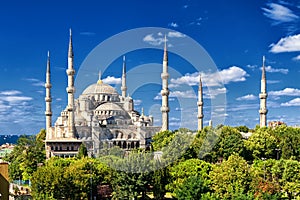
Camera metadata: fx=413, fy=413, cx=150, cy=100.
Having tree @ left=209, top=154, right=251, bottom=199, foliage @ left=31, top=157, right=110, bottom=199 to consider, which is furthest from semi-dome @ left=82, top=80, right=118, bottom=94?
tree @ left=209, top=154, right=251, bottom=199

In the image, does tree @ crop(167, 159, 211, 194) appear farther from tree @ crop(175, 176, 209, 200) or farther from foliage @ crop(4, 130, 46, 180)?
foliage @ crop(4, 130, 46, 180)

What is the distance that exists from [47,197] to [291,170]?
1098 cm

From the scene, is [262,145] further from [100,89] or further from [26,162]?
[100,89]

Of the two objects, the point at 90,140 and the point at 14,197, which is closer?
the point at 14,197

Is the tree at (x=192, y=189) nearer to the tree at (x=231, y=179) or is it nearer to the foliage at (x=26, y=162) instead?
the tree at (x=231, y=179)

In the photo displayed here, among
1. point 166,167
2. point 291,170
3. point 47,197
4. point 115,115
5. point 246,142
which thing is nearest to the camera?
point 47,197

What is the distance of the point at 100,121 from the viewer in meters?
37.8

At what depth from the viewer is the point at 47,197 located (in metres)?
17.5

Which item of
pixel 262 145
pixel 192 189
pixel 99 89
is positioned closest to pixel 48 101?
pixel 99 89

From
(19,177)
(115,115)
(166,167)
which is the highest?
(115,115)

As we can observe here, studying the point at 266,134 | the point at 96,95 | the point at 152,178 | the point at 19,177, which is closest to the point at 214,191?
the point at 152,178

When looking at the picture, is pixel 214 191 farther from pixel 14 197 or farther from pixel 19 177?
pixel 19 177

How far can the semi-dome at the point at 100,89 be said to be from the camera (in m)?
42.4

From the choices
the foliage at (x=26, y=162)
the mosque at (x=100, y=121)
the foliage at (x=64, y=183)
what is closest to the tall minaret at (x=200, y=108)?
the mosque at (x=100, y=121)
